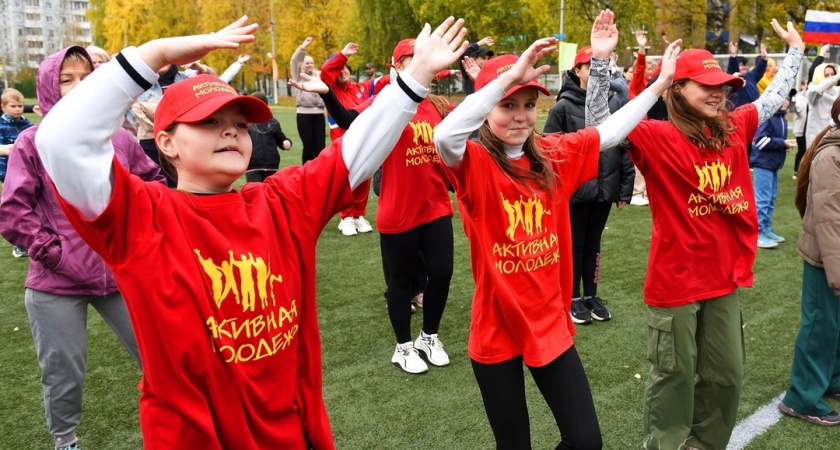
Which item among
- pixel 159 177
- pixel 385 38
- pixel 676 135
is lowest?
pixel 159 177

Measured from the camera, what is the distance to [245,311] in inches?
78.0

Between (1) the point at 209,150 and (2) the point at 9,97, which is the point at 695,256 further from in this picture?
(2) the point at 9,97

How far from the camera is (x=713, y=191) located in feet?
11.3

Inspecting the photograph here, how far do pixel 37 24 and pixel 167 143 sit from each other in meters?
129

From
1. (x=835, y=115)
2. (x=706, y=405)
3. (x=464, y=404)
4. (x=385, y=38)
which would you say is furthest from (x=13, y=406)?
(x=385, y=38)

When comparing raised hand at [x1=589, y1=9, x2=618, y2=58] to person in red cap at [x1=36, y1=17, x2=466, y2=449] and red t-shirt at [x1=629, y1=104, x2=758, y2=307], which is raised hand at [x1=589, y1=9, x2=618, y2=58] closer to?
red t-shirt at [x1=629, y1=104, x2=758, y2=307]

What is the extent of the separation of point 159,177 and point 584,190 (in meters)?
3.37

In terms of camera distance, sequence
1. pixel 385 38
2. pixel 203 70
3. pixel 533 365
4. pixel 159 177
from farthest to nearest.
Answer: pixel 385 38, pixel 203 70, pixel 159 177, pixel 533 365

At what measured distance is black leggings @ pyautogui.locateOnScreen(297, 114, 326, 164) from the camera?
36.3 feet

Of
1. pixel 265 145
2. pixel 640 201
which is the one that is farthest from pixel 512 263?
pixel 640 201

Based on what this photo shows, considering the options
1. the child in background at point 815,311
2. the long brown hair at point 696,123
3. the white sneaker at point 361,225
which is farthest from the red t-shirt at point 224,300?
the white sneaker at point 361,225

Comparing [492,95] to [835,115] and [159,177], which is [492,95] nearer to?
[159,177]

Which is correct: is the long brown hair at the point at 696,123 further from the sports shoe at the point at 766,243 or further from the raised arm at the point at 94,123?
the sports shoe at the point at 766,243

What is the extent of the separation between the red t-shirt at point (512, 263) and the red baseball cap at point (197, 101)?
Result: 3.50 feet
